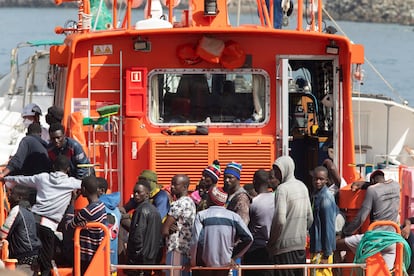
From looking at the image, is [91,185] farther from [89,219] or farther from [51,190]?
[51,190]

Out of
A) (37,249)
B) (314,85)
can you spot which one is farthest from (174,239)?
(314,85)

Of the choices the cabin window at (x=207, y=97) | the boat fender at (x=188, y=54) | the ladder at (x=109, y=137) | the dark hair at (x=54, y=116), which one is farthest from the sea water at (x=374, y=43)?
the dark hair at (x=54, y=116)

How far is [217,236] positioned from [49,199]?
1967mm

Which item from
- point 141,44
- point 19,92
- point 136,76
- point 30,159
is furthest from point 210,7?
point 19,92

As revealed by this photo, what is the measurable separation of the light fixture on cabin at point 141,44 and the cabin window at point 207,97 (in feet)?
0.93

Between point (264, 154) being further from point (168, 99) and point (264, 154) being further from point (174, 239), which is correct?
point (174, 239)

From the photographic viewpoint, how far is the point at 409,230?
38.0 ft

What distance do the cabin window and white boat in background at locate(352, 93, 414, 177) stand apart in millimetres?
8395

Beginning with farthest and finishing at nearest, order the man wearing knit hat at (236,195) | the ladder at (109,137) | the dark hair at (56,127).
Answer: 1. the ladder at (109,137)
2. the dark hair at (56,127)
3. the man wearing knit hat at (236,195)

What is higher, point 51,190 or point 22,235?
point 51,190

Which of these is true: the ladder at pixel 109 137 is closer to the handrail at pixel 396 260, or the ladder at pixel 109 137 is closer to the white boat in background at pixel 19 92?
the handrail at pixel 396 260

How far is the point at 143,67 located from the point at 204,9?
920 mm

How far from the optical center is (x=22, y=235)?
10.5 meters

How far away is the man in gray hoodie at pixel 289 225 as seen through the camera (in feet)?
33.1
